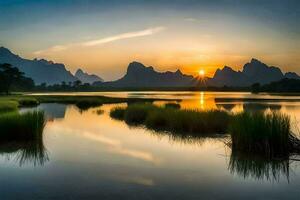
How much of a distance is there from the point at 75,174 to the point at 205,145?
8634 mm

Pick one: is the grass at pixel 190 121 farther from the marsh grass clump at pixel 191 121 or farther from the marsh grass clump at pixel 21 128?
the marsh grass clump at pixel 21 128

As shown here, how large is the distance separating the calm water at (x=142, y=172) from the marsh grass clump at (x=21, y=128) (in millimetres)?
1101

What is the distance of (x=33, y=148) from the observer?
57.5 ft

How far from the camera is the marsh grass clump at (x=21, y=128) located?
19.1 m

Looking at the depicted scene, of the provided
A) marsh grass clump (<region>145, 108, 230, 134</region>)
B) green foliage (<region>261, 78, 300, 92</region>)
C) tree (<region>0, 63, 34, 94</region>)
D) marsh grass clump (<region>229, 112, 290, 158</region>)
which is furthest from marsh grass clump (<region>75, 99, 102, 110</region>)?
green foliage (<region>261, 78, 300, 92</region>)

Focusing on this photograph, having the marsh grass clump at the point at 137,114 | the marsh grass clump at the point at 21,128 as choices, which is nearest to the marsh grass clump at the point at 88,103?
the marsh grass clump at the point at 137,114

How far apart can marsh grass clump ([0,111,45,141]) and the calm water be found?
110 centimetres

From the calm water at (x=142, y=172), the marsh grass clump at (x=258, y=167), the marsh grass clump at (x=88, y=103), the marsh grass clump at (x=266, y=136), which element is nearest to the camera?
the calm water at (x=142, y=172)

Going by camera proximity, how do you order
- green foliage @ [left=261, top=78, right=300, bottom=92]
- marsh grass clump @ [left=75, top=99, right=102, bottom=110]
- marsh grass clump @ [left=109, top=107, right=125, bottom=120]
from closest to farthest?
1. marsh grass clump @ [left=109, top=107, right=125, bottom=120]
2. marsh grass clump @ [left=75, top=99, right=102, bottom=110]
3. green foliage @ [left=261, top=78, right=300, bottom=92]

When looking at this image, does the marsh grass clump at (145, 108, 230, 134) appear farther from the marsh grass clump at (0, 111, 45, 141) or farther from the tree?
the tree

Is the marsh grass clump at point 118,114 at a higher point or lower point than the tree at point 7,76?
lower

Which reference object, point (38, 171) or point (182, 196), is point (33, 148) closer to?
point (38, 171)

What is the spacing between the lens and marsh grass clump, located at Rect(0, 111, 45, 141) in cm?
Result: 1906

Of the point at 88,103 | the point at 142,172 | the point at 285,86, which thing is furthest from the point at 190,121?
the point at 285,86
